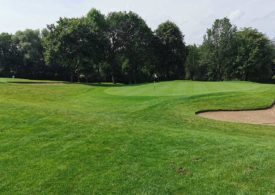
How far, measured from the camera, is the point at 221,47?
68.1 meters

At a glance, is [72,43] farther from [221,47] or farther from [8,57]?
[221,47]

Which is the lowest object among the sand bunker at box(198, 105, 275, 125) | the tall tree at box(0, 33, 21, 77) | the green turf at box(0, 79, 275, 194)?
the sand bunker at box(198, 105, 275, 125)

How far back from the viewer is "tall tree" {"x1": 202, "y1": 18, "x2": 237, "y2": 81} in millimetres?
67688

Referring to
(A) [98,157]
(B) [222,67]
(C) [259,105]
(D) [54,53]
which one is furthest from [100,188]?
(B) [222,67]

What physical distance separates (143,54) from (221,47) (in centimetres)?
1579

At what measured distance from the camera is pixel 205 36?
69.6 meters

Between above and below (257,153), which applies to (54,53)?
above

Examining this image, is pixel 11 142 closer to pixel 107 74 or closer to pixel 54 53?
pixel 54 53

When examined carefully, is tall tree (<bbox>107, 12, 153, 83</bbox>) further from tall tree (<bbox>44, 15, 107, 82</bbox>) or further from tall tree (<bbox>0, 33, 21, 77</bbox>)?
tall tree (<bbox>0, 33, 21, 77</bbox>)

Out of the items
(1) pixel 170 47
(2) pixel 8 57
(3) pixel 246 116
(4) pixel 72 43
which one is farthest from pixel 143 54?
(3) pixel 246 116

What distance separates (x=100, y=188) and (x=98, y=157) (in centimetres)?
151

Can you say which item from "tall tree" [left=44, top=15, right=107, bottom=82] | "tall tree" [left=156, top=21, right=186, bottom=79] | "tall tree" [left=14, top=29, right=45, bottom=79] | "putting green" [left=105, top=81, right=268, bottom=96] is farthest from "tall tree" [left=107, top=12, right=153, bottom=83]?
"putting green" [left=105, top=81, right=268, bottom=96]

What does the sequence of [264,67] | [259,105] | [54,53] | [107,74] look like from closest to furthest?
1. [259,105]
2. [54,53]
3. [264,67]
4. [107,74]

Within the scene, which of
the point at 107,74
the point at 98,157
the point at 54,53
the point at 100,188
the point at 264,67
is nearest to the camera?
the point at 100,188
